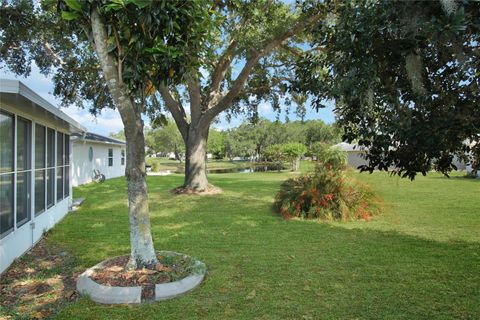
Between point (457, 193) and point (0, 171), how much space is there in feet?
46.2

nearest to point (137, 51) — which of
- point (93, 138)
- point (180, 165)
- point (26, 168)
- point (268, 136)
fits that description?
point (26, 168)

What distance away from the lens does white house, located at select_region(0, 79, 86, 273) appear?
516 centimetres

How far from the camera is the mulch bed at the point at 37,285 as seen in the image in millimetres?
3963

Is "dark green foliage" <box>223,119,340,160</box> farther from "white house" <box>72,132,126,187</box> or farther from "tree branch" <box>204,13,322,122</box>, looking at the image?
"tree branch" <box>204,13,322,122</box>

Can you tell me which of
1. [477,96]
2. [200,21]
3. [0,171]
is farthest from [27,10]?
[477,96]

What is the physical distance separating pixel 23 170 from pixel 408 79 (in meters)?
6.00

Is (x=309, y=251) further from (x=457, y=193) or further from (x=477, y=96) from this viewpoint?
(x=457, y=193)

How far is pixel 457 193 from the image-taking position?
13320 mm

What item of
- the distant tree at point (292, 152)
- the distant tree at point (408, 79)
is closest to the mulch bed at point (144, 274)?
the distant tree at point (408, 79)

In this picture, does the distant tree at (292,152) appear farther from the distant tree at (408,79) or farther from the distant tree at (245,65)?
the distant tree at (408,79)

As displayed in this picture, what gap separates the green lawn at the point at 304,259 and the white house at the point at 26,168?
0.71m

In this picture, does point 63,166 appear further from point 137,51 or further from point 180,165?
point 180,165

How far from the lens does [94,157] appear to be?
68.9ft

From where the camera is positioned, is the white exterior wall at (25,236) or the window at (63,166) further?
the window at (63,166)
